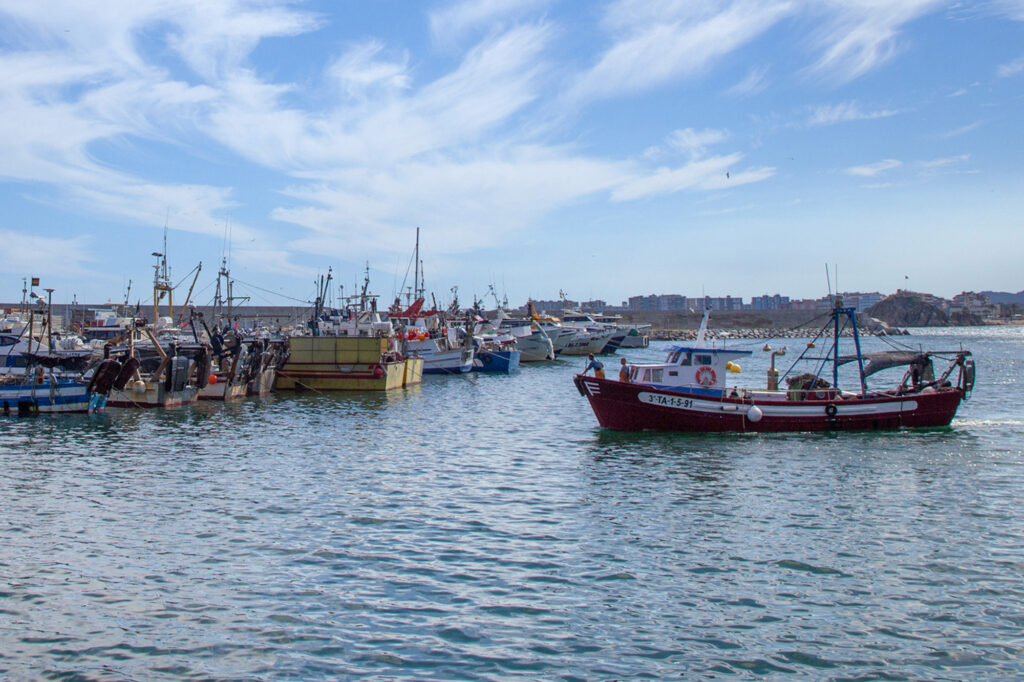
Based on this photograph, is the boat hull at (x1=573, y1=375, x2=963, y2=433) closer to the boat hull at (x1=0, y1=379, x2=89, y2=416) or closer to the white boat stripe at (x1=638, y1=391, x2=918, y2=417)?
the white boat stripe at (x1=638, y1=391, x2=918, y2=417)

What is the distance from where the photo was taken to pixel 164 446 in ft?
87.7

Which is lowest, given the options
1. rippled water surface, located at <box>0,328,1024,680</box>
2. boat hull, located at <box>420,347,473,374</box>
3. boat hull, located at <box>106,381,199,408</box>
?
rippled water surface, located at <box>0,328,1024,680</box>

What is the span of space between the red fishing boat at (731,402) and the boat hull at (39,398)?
21.6 m

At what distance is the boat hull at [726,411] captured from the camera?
29469 mm

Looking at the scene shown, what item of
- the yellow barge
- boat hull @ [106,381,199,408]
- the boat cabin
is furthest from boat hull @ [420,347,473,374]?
the boat cabin

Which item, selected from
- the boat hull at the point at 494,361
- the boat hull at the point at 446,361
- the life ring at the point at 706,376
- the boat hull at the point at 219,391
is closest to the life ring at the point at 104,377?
the boat hull at the point at 219,391

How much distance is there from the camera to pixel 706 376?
1201 inches

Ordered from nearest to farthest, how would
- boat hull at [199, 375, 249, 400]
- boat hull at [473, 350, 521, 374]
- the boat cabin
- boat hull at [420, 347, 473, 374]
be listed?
the boat cabin < boat hull at [199, 375, 249, 400] < boat hull at [420, 347, 473, 374] < boat hull at [473, 350, 521, 374]

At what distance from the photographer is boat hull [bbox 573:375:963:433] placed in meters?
29.5

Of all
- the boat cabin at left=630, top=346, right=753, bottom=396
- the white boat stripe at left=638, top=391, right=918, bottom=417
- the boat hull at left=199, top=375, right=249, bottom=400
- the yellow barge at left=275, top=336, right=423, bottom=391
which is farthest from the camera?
the yellow barge at left=275, top=336, right=423, bottom=391

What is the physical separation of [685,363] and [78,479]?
20.3 metres

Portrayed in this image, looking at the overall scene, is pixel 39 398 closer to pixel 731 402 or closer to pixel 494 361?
pixel 731 402

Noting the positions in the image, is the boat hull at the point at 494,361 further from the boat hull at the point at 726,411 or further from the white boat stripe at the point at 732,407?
the white boat stripe at the point at 732,407

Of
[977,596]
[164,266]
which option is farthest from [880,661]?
[164,266]
